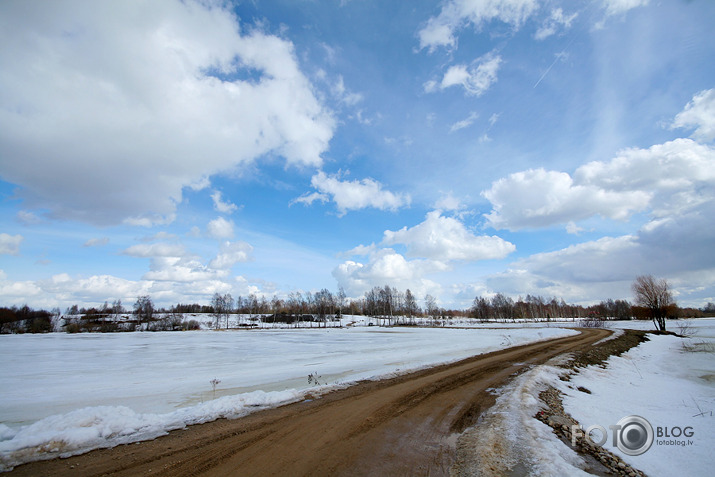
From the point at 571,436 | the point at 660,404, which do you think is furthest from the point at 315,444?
the point at 660,404

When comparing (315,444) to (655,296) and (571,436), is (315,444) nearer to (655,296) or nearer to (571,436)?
(571,436)

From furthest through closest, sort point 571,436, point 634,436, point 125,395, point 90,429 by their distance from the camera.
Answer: point 125,395, point 634,436, point 571,436, point 90,429

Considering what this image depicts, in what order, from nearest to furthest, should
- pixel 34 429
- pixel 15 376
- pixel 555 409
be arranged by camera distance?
1. pixel 34 429
2. pixel 555 409
3. pixel 15 376

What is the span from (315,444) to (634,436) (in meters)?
7.78

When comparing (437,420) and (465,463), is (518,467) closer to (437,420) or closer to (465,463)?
(465,463)

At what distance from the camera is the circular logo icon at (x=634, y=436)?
6.47 metres

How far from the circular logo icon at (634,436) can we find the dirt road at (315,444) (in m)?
3.10

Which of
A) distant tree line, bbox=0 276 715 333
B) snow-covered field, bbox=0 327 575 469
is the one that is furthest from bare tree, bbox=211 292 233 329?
snow-covered field, bbox=0 327 575 469

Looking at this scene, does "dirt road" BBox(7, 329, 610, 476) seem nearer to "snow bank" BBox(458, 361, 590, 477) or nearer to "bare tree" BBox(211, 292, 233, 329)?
"snow bank" BBox(458, 361, 590, 477)

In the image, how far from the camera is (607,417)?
29.3 feet

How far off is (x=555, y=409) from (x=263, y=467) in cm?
866

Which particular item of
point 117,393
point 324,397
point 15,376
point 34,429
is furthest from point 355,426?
point 15,376

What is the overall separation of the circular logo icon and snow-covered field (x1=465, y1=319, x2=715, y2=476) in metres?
0.16

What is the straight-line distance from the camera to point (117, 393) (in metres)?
11.8
